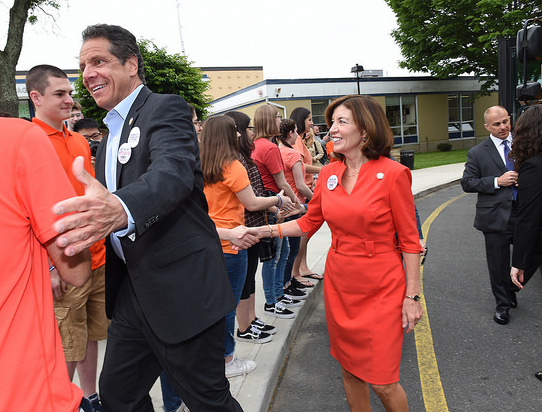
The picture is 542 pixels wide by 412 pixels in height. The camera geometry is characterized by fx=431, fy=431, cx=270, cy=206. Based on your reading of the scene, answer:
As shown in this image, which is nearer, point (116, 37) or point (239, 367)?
point (116, 37)

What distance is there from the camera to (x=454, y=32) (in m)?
25.2

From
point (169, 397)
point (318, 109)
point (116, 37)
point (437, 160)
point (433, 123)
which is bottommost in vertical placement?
point (437, 160)

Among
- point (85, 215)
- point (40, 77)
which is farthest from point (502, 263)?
point (40, 77)

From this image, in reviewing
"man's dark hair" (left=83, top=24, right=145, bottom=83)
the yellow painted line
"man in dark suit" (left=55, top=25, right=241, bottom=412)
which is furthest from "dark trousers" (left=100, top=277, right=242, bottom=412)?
the yellow painted line

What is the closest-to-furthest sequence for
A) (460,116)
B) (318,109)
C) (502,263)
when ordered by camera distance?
(502,263), (318,109), (460,116)

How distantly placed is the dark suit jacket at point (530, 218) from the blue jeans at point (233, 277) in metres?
2.10

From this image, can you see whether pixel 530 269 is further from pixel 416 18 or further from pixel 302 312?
pixel 416 18

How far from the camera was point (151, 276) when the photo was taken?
1.82 meters

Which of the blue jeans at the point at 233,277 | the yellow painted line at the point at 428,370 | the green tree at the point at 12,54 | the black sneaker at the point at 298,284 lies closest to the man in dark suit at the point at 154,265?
the blue jeans at the point at 233,277

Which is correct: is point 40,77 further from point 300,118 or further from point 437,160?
point 437,160

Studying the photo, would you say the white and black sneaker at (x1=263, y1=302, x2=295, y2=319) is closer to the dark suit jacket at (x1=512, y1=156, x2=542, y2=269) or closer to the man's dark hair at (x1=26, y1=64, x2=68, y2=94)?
the dark suit jacket at (x1=512, y1=156, x2=542, y2=269)

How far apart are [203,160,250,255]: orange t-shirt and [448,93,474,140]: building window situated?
33.0m

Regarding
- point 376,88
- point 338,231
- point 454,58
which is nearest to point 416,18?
point 454,58

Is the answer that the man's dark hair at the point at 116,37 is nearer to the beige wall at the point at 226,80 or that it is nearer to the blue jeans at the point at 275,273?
the blue jeans at the point at 275,273
